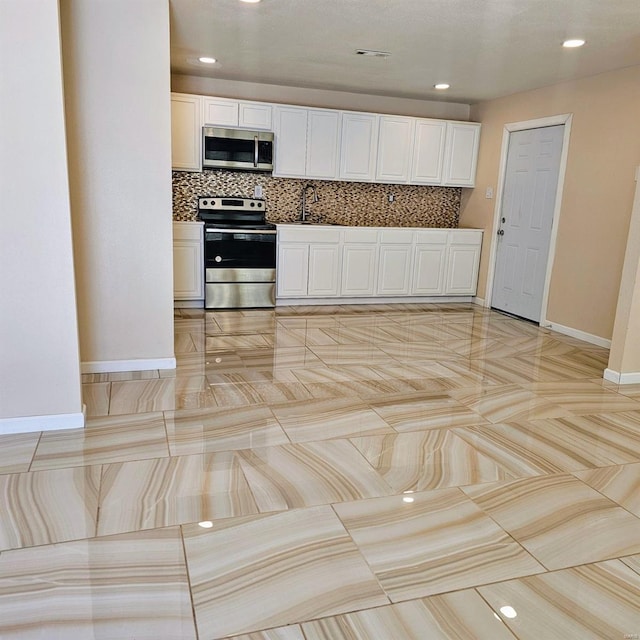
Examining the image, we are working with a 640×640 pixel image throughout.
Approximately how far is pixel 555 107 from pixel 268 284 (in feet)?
10.9

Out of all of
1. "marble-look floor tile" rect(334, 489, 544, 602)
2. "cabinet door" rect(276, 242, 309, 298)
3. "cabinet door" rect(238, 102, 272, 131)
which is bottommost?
"marble-look floor tile" rect(334, 489, 544, 602)

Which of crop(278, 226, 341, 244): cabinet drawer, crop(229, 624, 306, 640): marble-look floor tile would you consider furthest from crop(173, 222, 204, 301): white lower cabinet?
crop(229, 624, 306, 640): marble-look floor tile

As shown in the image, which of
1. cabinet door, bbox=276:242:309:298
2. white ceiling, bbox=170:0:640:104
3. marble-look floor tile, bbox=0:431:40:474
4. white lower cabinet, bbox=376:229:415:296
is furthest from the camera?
white lower cabinet, bbox=376:229:415:296

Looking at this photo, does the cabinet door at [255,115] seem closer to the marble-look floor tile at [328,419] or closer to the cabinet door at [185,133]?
the cabinet door at [185,133]

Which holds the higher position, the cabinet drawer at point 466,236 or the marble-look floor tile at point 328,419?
the cabinet drawer at point 466,236

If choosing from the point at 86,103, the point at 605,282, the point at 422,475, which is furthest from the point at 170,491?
the point at 605,282

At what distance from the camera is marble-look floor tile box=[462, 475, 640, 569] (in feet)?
6.73

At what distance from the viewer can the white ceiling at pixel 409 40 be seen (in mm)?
3492

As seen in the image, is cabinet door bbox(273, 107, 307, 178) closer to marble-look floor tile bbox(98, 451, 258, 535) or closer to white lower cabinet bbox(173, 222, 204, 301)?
white lower cabinet bbox(173, 222, 204, 301)

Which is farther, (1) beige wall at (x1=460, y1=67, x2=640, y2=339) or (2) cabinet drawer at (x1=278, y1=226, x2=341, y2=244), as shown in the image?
(2) cabinet drawer at (x1=278, y1=226, x2=341, y2=244)

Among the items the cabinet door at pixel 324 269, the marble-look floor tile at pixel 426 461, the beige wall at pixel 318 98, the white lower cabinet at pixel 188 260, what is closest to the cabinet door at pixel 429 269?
the cabinet door at pixel 324 269

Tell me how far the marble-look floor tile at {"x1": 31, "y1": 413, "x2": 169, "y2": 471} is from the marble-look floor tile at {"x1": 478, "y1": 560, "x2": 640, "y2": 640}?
5.36ft

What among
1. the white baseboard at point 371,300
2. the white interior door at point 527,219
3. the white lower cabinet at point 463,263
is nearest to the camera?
the white interior door at point 527,219

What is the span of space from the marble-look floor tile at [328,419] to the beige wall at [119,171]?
120cm
